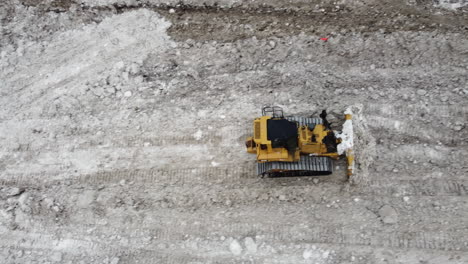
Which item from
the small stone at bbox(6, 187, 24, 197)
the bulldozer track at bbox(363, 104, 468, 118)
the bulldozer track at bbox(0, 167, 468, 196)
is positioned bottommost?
the small stone at bbox(6, 187, 24, 197)

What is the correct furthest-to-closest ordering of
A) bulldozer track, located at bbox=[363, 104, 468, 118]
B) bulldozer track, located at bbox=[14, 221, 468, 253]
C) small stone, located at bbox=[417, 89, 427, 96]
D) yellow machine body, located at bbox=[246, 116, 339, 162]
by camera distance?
small stone, located at bbox=[417, 89, 427, 96] < bulldozer track, located at bbox=[363, 104, 468, 118] < yellow machine body, located at bbox=[246, 116, 339, 162] < bulldozer track, located at bbox=[14, 221, 468, 253]

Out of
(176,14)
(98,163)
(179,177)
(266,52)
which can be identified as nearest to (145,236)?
(179,177)

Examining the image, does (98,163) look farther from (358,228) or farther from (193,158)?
(358,228)

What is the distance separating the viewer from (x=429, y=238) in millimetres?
7004

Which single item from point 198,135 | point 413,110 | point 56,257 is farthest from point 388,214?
point 56,257

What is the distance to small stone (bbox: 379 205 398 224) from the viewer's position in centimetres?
723

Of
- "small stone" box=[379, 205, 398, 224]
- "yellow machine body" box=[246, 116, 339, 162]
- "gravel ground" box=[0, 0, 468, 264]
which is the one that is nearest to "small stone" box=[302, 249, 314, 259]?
"gravel ground" box=[0, 0, 468, 264]

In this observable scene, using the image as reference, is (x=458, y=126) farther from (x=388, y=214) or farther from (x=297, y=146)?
(x=297, y=146)

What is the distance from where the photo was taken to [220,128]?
859 cm

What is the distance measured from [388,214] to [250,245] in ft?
8.40

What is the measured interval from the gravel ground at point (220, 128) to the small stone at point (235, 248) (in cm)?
2

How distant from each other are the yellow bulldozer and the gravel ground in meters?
0.40

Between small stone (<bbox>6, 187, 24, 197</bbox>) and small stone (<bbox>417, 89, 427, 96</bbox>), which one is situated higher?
small stone (<bbox>417, 89, 427, 96</bbox>)

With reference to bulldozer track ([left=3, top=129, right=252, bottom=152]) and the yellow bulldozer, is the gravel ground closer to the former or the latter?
bulldozer track ([left=3, top=129, right=252, bottom=152])
